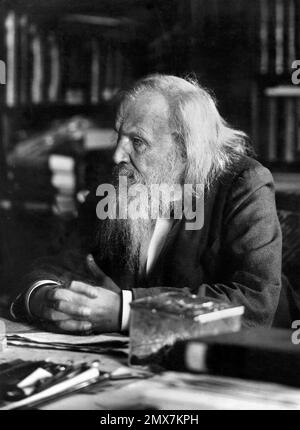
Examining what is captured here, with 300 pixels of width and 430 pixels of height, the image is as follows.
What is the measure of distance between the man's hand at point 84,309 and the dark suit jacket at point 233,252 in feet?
0.28

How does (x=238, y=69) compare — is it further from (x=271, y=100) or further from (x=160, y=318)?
(x=160, y=318)

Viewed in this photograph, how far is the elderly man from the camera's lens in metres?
1.76

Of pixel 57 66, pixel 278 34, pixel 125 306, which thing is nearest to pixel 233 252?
pixel 125 306

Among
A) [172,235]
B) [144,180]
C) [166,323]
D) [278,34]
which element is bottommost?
[166,323]

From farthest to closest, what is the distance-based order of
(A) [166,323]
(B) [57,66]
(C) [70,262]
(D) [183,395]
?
(B) [57,66] → (C) [70,262] → (A) [166,323] → (D) [183,395]

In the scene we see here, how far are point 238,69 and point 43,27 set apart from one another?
2.27 feet

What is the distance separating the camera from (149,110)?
1.90 m

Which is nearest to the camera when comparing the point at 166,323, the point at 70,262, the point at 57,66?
the point at 166,323

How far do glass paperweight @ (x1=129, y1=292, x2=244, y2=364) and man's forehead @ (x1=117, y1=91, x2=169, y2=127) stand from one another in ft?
2.03

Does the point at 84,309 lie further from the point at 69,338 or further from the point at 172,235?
the point at 172,235

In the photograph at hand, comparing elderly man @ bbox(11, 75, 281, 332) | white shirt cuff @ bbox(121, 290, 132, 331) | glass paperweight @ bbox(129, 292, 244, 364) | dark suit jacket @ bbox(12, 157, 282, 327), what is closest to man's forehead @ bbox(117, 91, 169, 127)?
elderly man @ bbox(11, 75, 281, 332)

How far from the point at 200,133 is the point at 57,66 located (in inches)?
22.2

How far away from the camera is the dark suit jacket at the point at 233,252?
176 centimetres
